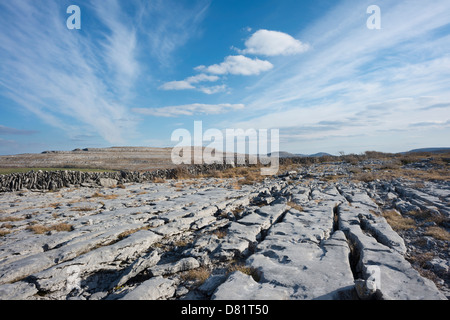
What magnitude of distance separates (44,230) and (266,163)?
30.2 meters

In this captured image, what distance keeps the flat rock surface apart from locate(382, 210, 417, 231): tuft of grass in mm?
81

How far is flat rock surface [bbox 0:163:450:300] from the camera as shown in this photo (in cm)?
359

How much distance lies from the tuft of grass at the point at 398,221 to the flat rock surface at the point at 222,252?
0.27ft

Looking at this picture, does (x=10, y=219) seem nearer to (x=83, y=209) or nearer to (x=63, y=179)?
(x=83, y=209)

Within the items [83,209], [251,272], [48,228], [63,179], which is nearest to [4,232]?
[48,228]

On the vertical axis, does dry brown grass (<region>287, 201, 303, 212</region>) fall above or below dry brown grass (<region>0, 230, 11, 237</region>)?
above

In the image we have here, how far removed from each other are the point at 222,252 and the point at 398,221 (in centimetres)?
615

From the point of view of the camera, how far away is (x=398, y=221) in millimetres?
7168

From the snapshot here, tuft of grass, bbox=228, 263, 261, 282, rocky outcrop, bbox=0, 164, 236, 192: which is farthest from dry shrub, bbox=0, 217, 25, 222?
tuft of grass, bbox=228, 263, 261, 282

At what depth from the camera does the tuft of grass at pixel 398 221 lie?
662 cm

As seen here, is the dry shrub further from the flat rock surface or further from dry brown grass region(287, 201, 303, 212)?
dry brown grass region(287, 201, 303, 212)

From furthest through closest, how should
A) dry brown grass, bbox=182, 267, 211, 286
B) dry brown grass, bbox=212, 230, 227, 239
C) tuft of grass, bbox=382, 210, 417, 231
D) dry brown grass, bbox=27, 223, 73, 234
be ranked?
1. tuft of grass, bbox=382, 210, 417, 231
2. dry brown grass, bbox=27, 223, 73, 234
3. dry brown grass, bbox=212, 230, 227, 239
4. dry brown grass, bbox=182, 267, 211, 286

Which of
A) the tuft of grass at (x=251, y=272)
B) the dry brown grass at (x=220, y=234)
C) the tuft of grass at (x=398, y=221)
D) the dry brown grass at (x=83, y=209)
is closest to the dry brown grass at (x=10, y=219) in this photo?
the dry brown grass at (x=83, y=209)
